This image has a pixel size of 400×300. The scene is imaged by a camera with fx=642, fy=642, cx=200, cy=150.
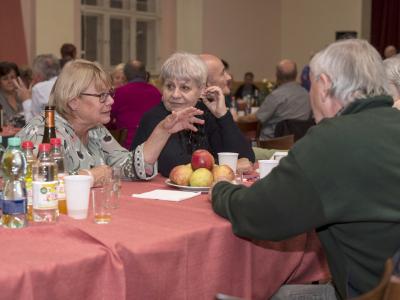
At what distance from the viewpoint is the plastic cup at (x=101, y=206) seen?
1.83 m

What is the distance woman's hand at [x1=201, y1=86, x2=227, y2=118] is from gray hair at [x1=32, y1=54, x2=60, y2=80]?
11.1 ft

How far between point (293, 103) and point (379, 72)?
14.9 ft

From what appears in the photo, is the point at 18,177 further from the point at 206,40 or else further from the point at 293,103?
the point at 206,40

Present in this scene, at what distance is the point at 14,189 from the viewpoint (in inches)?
67.4

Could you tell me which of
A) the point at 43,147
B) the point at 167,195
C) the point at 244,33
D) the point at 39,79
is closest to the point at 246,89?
the point at 244,33

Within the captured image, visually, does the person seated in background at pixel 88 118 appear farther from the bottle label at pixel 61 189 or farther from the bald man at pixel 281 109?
the bald man at pixel 281 109

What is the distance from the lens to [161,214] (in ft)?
6.32

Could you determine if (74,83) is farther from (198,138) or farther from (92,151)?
(198,138)

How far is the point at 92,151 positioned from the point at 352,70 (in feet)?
4.62

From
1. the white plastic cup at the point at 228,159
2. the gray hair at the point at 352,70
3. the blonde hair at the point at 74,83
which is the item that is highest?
the gray hair at the point at 352,70

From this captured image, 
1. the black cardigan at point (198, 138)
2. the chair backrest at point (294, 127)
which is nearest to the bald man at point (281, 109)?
the chair backrest at point (294, 127)

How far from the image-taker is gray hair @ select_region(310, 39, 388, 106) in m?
1.67

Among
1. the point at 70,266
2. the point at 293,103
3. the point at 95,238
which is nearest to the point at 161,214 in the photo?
the point at 95,238

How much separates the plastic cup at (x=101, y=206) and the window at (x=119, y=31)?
775 cm
